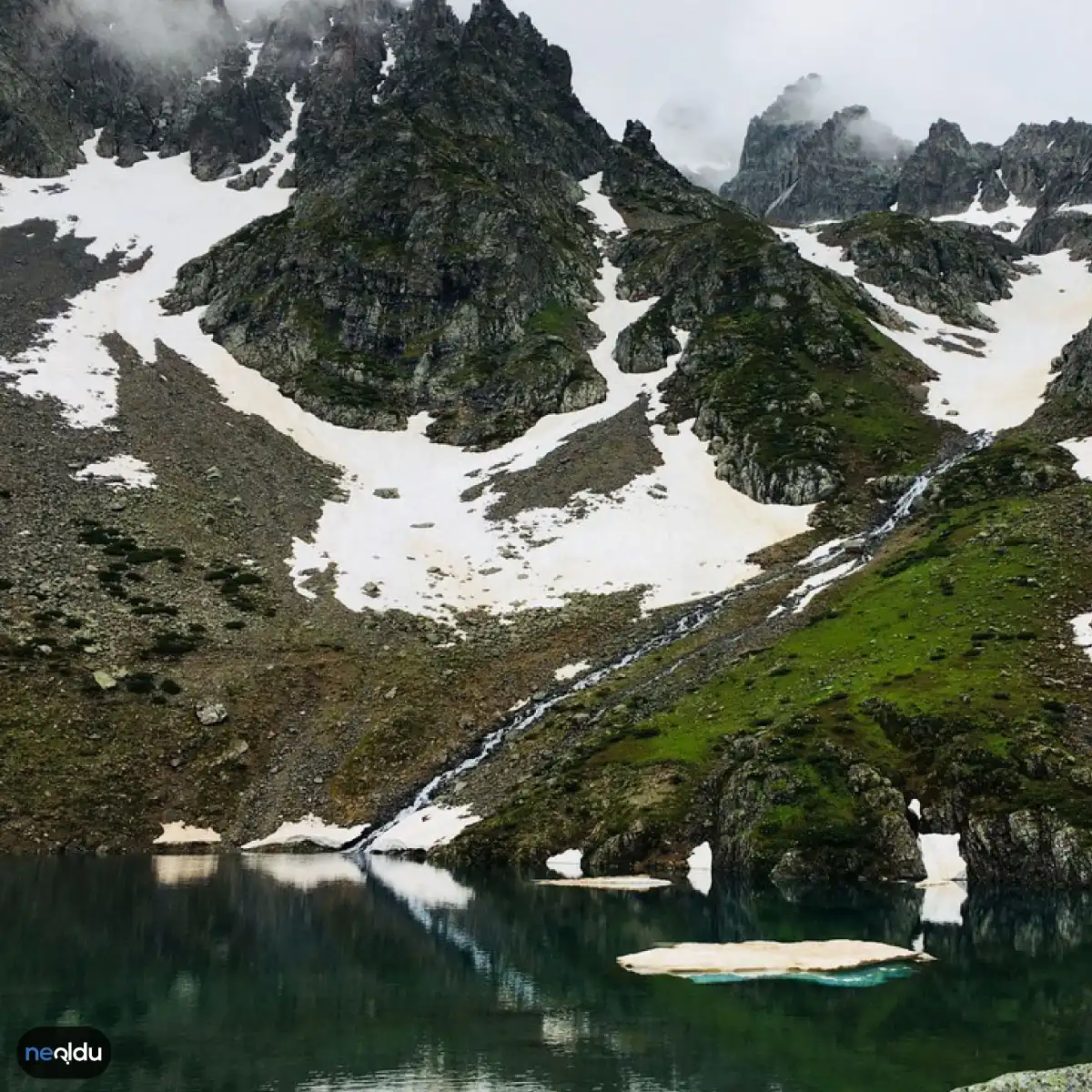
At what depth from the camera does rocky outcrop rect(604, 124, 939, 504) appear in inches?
4756

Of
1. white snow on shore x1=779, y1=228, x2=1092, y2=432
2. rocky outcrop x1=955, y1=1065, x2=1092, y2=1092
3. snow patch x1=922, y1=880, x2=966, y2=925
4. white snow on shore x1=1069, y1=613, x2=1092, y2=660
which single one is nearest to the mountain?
white snow on shore x1=1069, y1=613, x2=1092, y2=660

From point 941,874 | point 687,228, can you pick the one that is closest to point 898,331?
point 687,228

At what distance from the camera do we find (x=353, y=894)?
152 ft

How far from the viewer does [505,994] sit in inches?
1159

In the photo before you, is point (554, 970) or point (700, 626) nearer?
point (554, 970)

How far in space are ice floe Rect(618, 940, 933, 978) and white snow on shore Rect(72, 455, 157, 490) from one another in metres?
84.7

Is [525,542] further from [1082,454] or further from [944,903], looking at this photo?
[944,903]

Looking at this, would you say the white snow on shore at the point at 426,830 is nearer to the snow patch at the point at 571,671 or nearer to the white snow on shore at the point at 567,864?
the white snow on shore at the point at 567,864

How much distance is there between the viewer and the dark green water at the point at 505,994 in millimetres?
22000

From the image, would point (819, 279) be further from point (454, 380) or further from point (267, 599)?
point (267, 599)

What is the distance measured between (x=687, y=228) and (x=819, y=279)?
110 feet

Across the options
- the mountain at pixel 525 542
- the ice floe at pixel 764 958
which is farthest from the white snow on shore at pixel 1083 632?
the ice floe at pixel 764 958

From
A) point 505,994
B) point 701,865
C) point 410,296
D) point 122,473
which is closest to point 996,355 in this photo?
point 410,296

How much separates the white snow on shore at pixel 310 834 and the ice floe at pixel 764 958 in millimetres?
34656
